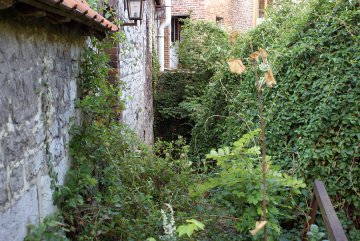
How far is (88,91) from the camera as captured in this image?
324 centimetres

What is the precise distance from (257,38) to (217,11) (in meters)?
7.48

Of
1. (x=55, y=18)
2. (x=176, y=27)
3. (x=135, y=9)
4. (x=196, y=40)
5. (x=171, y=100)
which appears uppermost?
(x=176, y=27)

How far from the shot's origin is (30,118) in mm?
1952

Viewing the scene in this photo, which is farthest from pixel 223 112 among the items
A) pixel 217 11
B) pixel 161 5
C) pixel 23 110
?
pixel 217 11

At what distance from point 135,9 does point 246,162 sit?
2.77 meters

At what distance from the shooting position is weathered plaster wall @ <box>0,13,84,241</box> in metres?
1.63

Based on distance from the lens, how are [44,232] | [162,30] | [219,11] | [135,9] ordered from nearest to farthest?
1. [44,232]
2. [135,9]
3. [162,30]
4. [219,11]

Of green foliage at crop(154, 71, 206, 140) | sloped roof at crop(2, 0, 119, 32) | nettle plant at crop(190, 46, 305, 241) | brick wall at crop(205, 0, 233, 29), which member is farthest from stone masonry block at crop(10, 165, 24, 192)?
brick wall at crop(205, 0, 233, 29)

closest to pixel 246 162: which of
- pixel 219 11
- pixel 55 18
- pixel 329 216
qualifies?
pixel 329 216

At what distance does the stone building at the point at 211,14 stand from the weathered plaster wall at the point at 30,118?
11.4m

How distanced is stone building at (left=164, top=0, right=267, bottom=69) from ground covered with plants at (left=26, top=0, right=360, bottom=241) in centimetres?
814

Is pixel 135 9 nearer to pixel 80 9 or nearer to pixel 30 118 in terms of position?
pixel 80 9

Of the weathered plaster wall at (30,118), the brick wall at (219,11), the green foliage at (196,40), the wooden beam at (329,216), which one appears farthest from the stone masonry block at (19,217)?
the brick wall at (219,11)

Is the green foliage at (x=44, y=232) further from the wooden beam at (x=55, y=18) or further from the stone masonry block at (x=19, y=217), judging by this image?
the wooden beam at (x=55, y=18)
